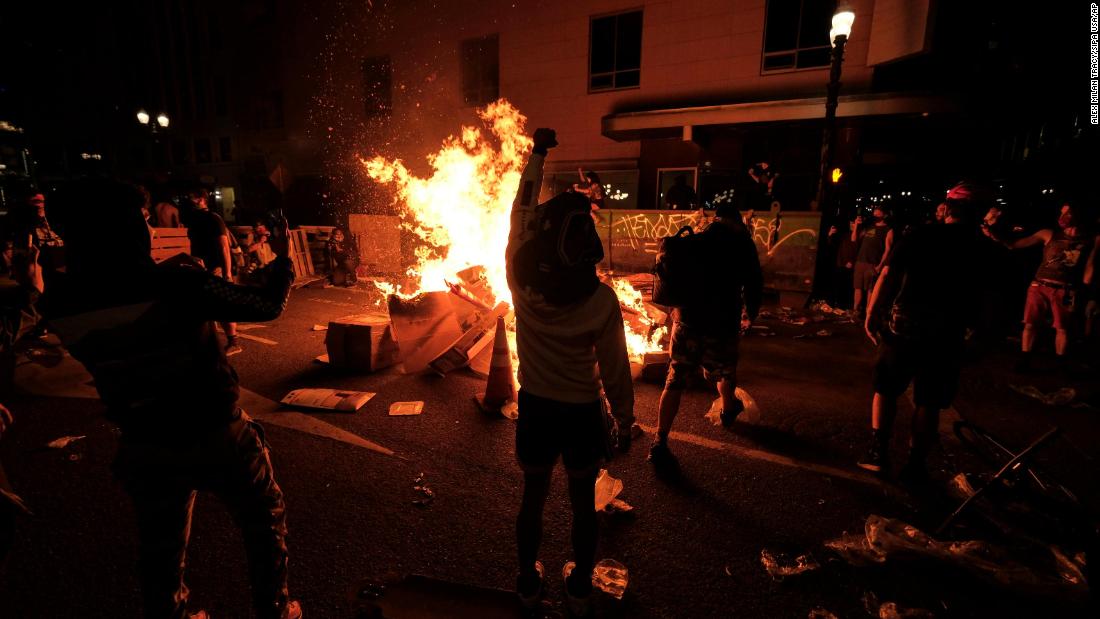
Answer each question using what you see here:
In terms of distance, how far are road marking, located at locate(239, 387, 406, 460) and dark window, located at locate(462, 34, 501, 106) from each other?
16098mm

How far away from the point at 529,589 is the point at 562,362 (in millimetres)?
1293

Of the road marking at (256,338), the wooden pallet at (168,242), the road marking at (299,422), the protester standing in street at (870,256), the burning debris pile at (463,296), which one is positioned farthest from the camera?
the wooden pallet at (168,242)

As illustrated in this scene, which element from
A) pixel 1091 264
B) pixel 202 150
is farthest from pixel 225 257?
pixel 202 150

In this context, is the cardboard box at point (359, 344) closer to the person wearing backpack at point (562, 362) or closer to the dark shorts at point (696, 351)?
the dark shorts at point (696, 351)

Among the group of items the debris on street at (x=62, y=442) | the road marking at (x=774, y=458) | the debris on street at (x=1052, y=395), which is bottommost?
the debris on street at (x=62, y=442)

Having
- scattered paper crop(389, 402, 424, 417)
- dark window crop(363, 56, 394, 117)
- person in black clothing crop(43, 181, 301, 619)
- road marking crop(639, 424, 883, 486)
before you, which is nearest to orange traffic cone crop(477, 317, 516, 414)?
scattered paper crop(389, 402, 424, 417)

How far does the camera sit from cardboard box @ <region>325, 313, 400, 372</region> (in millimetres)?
6565

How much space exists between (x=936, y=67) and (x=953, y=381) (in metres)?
15.6

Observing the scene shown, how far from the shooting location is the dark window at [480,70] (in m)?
18.8

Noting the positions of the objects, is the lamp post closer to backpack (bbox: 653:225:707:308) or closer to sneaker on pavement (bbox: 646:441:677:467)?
backpack (bbox: 653:225:707:308)

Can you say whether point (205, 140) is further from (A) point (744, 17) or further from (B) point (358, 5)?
(A) point (744, 17)

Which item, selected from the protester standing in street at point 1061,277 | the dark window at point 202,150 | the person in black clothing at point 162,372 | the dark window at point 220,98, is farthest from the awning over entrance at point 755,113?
the dark window at point 202,150

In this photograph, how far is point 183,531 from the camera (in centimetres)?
221

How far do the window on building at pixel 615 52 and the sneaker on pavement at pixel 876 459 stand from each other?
48.6ft
